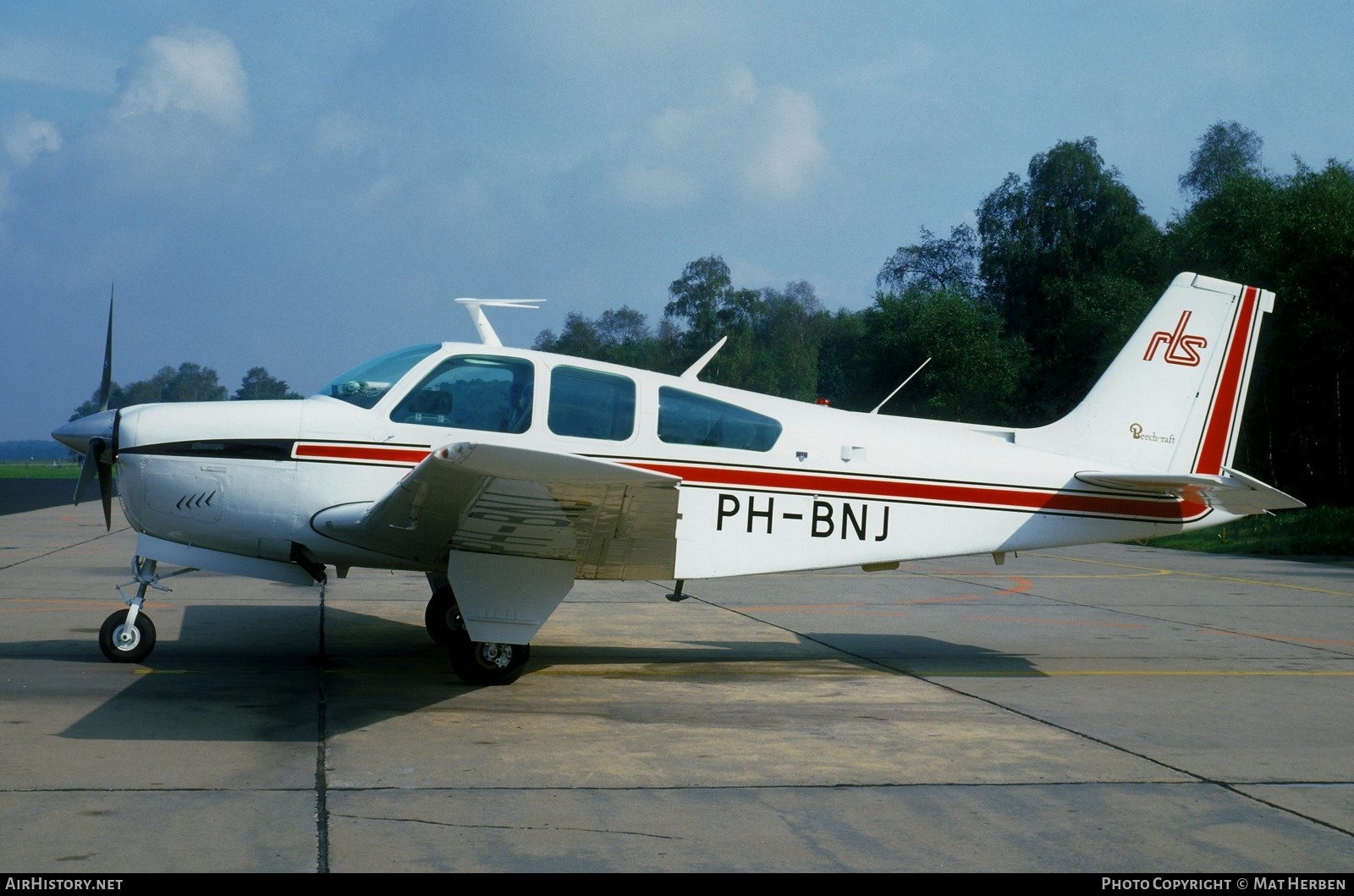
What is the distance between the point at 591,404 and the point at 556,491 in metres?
1.59

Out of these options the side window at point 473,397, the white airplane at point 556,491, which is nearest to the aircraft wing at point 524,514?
the white airplane at point 556,491

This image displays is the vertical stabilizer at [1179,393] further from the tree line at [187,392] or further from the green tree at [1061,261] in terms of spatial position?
the green tree at [1061,261]

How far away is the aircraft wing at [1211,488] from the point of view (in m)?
8.41

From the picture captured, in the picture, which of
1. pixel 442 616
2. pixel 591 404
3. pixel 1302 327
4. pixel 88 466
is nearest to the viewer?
pixel 591 404

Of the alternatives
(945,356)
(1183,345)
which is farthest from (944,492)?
(945,356)

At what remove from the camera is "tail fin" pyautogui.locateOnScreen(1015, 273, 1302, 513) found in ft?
29.9

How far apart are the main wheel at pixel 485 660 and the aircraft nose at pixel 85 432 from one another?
268 centimetres

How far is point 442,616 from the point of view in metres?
9.11

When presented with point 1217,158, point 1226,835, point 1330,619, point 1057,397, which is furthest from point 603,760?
point 1217,158

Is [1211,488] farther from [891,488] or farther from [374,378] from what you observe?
[374,378]

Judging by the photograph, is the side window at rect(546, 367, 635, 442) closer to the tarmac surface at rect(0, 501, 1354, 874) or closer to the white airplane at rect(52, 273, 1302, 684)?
the white airplane at rect(52, 273, 1302, 684)

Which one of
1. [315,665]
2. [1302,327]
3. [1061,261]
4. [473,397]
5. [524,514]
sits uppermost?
[1061,261]

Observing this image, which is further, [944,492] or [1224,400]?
[1224,400]
